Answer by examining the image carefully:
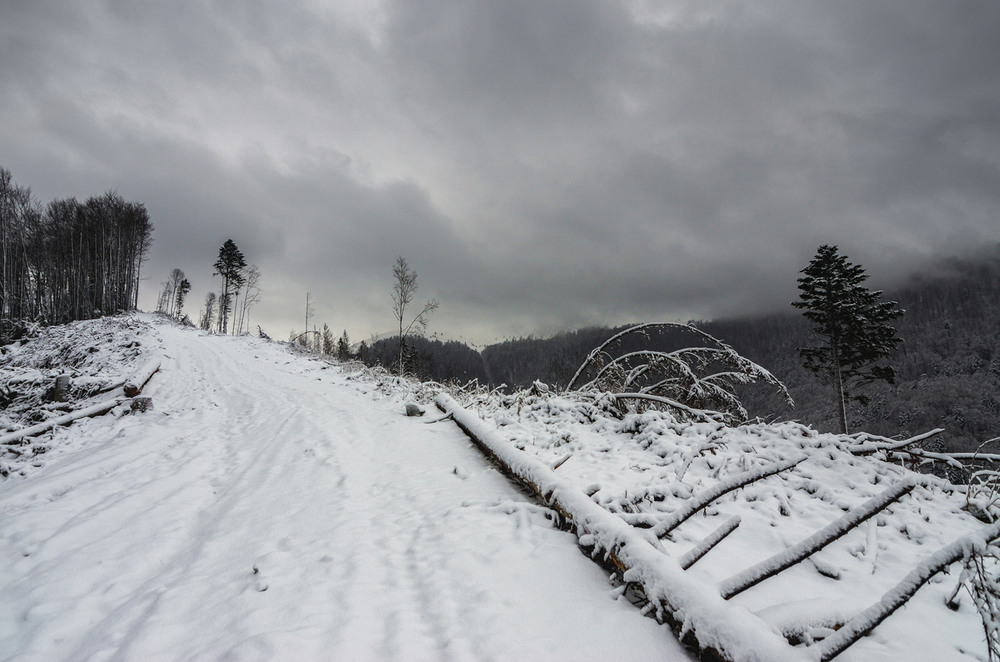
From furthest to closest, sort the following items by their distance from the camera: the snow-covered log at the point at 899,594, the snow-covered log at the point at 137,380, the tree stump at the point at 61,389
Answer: the snow-covered log at the point at 137,380, the tree stump at the point at 61,389, the snow-covered log at the point at 899,594

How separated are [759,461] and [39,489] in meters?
7.81

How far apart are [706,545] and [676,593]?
0.43m

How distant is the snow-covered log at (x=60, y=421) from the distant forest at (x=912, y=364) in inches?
338

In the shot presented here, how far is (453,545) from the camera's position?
9.19ft

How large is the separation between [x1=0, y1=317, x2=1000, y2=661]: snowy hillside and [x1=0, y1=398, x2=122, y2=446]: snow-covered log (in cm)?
16

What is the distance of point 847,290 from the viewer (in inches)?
803

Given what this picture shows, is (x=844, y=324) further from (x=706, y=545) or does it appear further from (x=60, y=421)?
(x=60, y=421)

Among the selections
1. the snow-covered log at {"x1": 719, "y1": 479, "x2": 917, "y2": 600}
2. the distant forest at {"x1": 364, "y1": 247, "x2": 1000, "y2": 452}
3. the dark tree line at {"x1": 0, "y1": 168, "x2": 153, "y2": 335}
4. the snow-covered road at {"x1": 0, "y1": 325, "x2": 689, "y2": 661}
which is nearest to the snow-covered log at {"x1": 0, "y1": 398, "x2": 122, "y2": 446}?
the snow-covered road at {"x1": 0, "y1": 325, "x2": 689, "y2": 661}

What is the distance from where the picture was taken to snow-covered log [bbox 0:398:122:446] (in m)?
5.29

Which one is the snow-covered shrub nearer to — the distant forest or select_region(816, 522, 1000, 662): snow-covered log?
the distant forest

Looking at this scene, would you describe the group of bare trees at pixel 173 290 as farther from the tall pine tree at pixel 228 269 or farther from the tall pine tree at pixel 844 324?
the tall pine tree at pixel 844 324

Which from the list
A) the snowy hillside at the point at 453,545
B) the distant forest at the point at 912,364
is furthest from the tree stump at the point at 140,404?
the distant forest at the point at 912,364

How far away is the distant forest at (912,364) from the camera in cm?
6406

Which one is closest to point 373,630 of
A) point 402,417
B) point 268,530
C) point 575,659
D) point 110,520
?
point 575,659
